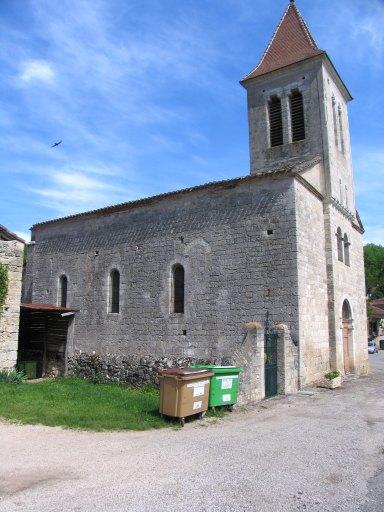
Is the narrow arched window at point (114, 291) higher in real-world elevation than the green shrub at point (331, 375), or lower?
higher

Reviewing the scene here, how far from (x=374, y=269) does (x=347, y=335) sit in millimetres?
51196

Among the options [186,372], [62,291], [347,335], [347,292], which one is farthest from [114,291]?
[186,372]

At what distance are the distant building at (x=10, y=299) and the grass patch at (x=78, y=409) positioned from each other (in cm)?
111

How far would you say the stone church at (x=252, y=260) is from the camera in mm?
13836

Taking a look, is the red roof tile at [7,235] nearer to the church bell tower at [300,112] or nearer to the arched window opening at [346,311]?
the church bell tower at [300,112]

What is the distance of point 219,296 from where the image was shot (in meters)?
14.9

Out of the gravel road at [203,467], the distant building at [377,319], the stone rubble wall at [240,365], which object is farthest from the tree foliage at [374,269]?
the gravel road at [203,467]

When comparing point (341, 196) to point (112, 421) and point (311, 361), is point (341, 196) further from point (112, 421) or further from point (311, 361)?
point (112, 421)

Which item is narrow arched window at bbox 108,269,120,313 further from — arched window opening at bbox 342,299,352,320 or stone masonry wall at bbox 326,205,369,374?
arched window opening at bbox 342,299,352,320

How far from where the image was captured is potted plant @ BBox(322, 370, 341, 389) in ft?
44.9

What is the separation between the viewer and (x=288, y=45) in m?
19.9

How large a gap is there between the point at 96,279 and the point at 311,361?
9532mm

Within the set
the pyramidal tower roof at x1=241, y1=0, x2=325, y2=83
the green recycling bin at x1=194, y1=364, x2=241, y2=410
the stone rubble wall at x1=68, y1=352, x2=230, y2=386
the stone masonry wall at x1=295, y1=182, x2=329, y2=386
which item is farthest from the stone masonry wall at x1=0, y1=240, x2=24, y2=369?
the pyramidal tower roof at x1=241, y1=0, x2=325, y2=83

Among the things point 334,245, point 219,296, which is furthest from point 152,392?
point 334,245
